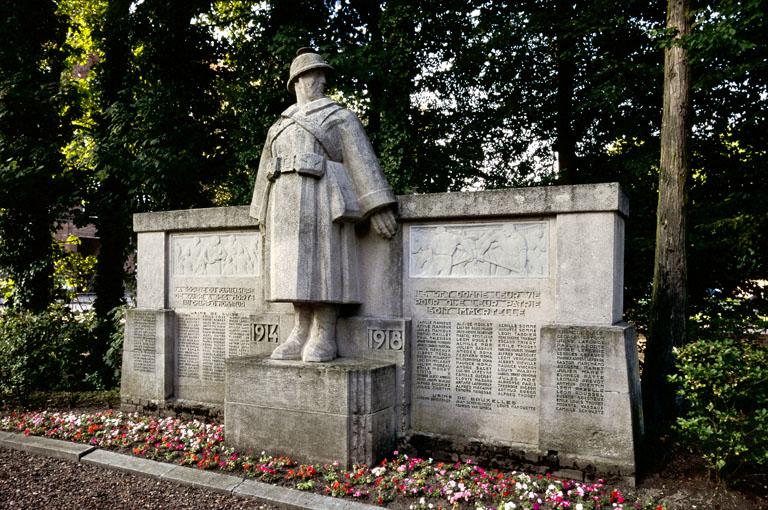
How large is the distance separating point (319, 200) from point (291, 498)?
2.54m

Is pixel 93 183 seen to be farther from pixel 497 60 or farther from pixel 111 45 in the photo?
pixel 497 60

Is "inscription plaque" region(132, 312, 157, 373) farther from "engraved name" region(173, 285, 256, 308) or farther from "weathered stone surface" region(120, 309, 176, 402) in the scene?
"engraved name" region(173, 285, 256, 308)

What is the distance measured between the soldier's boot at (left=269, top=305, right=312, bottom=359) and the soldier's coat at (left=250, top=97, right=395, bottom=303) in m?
0.38

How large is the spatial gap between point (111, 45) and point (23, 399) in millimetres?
7154

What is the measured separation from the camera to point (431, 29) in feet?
35.0

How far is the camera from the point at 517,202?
4.97 m

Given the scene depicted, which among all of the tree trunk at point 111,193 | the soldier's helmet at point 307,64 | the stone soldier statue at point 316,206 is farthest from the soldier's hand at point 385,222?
the tree trunk at point 111,193

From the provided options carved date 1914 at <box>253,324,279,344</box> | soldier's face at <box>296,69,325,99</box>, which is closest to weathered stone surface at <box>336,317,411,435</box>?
carved date 1914 at <box>253,324,279,344</box>

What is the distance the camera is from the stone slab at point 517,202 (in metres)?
4.64

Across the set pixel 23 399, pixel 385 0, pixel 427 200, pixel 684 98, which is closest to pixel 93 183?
pixel 23 399

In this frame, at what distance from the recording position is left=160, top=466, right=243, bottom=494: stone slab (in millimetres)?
4535

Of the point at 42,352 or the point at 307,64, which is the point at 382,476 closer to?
the point at 307,64

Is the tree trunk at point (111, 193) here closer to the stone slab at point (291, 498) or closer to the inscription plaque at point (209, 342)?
the inscription plaque at point (209, 342)

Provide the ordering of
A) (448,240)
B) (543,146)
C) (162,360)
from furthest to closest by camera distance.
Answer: (543,146), (162,360), (448,240)
